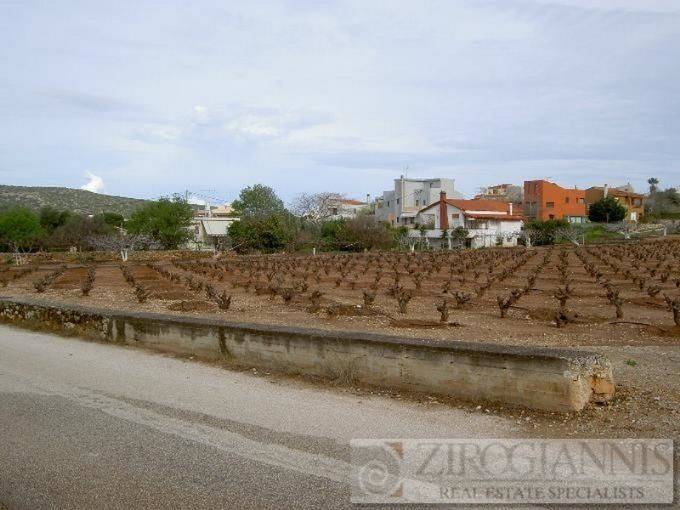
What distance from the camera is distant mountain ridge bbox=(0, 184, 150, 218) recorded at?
101 meters

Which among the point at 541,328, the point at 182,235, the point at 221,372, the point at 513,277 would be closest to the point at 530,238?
the point at 182,235

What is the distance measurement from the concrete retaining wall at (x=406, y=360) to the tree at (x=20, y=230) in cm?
5141

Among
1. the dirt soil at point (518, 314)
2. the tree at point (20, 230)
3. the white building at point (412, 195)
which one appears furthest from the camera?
the white building at point (412, 195)

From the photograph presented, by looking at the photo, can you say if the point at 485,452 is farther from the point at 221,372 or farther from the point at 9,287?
the point at 9,287

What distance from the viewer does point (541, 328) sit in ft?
38.3

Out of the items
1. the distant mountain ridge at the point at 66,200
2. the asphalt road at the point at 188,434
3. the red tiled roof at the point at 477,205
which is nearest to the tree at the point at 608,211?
the red tiled roof at the point at 477,205

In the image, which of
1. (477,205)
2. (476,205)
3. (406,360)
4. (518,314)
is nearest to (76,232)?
(476,205)

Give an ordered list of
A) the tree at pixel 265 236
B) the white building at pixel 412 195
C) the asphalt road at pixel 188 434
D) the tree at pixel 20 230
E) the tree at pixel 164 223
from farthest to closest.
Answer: the white building at pixel 412 195, the tree at pixel 164 223, the tree at pixel 20 230, the tree at pixel 265 236, the asphalt road at pixel 188 434

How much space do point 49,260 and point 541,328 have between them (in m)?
40.7

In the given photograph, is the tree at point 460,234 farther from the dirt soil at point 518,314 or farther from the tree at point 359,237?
the dirt soil at point 518,314

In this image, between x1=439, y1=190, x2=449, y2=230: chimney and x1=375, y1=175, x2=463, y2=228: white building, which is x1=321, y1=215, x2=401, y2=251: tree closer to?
x1=439, y1=190, x2=449, y2=230: chimney

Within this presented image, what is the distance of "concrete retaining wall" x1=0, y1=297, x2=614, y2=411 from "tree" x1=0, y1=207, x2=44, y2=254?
5141cm

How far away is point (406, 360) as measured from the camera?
22.1ft

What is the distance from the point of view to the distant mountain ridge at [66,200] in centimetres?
10100
